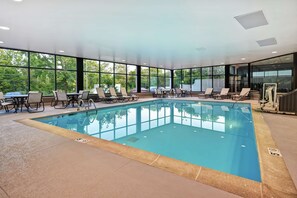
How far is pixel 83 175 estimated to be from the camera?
6.26ft

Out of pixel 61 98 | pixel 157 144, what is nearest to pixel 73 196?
pixel 157 144

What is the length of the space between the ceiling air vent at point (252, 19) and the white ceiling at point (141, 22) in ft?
0.37

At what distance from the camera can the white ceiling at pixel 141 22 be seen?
359 cm

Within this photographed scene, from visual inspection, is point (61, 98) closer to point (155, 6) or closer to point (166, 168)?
point (155, 6)

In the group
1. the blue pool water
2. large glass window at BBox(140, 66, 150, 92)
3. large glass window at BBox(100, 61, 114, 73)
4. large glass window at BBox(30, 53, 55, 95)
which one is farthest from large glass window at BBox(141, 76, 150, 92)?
the blue pool water

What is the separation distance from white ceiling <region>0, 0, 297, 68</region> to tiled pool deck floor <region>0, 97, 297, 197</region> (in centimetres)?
296

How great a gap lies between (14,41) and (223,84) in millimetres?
14397

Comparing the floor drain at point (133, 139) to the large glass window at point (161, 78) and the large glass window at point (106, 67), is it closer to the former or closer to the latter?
the large glass window at point (106, 67)

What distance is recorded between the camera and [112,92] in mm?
11422

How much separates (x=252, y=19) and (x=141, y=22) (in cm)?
294

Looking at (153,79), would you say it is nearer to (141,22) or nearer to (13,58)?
(13,58)

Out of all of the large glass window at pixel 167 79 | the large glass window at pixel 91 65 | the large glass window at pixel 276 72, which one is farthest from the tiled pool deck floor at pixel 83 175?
the large glass window at pixel 167 79

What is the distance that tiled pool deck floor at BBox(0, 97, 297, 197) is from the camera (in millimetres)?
1596

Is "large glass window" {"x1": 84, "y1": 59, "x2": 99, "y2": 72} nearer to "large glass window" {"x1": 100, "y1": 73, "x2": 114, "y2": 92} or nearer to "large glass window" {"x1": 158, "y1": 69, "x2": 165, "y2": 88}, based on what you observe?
"large glass window" {"x1": 100, "y1": 73, "x2": 114, "y2": 92}
